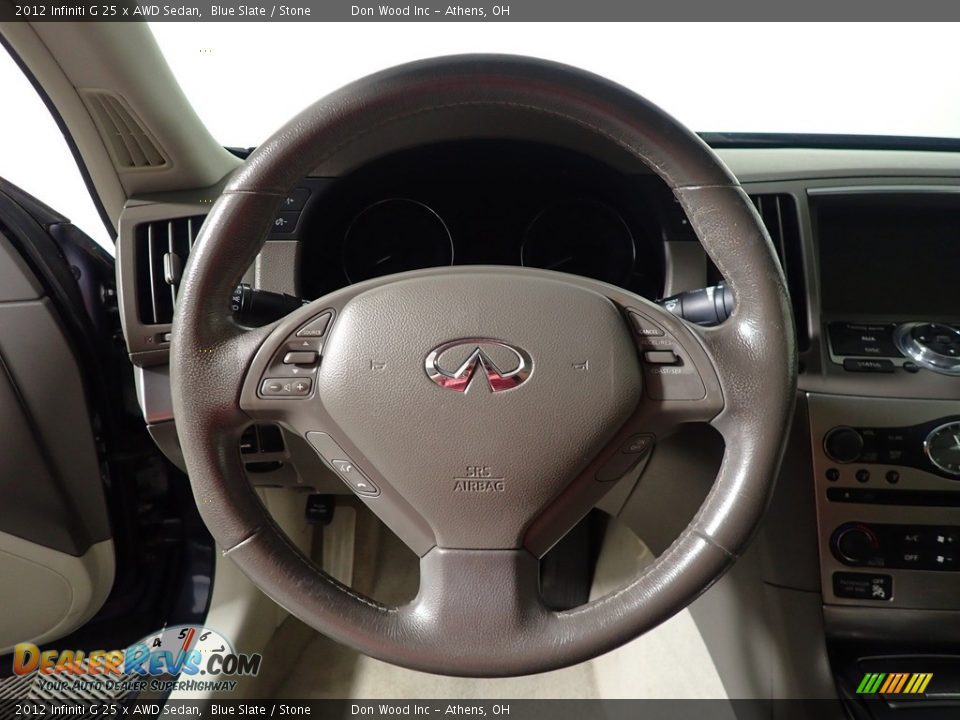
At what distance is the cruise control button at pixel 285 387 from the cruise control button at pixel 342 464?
55 millimetres

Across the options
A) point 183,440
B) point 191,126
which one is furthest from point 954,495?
point 191,126

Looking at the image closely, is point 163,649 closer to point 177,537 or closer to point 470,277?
point 177,537

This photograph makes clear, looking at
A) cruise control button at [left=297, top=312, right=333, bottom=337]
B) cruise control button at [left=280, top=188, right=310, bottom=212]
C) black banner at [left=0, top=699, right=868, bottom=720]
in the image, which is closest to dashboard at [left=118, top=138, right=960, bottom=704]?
cruise control button at [left=280, top=188, right=310, bottom=212]

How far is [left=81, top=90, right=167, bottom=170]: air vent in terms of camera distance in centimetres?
94

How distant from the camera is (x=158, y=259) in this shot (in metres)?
1.00

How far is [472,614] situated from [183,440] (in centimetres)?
36

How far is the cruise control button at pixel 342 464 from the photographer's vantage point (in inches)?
28.5

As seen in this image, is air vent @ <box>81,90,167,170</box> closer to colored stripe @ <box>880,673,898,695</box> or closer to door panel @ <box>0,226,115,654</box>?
door panel @ <box>0,226,115,654</box>

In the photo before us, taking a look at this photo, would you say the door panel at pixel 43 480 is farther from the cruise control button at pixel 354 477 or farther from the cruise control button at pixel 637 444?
the cruise control button at pixel 637 444

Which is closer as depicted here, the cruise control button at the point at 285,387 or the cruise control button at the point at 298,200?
the cruise control button at the point at 285,387

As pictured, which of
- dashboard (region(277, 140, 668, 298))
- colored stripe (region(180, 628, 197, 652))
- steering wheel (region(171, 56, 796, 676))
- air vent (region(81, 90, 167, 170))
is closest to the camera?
steering wheel (region(171, 56, 796, 676))

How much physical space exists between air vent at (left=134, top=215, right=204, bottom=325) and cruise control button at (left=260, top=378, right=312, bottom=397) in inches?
15.6

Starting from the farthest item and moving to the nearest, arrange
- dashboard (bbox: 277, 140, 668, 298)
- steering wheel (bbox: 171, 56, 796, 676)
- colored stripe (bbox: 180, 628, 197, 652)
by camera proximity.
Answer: colored stripe (bbox: 180, 628, 197, 652), dashboard (bbox: 277, 140, 668, 298), steering wheel (bbox: 171, 56, 796, 676)

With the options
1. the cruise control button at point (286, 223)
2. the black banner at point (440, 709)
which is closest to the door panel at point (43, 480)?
the black banner at point (440, 709)
